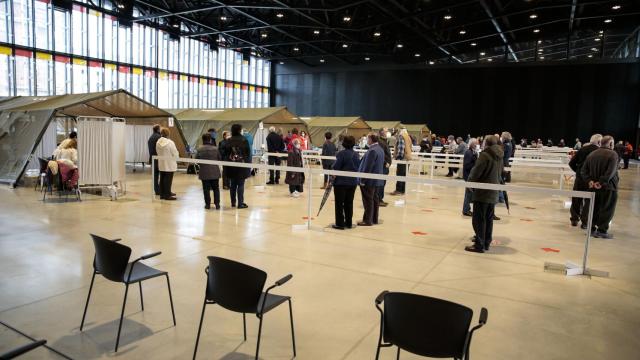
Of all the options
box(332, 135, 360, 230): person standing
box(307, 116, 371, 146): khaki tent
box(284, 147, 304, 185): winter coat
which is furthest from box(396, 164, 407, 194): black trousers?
box(307, 116, 371, 146): khaki tent

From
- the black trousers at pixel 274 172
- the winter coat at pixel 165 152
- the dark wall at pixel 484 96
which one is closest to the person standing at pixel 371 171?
the winter coat at pixel 165 152

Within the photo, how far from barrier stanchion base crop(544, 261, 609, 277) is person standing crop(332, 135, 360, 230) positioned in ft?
9.08

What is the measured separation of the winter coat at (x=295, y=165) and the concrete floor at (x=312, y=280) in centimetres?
193

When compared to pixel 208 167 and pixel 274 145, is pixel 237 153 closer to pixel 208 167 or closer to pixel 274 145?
pixel 208 167

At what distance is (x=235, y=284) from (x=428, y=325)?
3.79 ft

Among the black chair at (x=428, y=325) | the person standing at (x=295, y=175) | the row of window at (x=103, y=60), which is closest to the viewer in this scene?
the black chair at (x=428, y=325)

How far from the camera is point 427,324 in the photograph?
209 cm

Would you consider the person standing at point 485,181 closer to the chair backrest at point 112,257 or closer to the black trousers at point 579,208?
the black trousers at point 579,208

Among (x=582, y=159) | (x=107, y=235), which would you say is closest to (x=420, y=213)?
(x=582, y=159)

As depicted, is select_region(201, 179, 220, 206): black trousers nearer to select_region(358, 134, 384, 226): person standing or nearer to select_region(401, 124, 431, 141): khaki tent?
select_region(358, 134, 384, 226): person standing

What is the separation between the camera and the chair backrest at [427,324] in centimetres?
202

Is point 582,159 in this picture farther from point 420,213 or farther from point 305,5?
point 305,5

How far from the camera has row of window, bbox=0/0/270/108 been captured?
63.9 feet

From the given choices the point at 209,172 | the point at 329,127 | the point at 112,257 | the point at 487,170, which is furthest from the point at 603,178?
the point at 329,127
